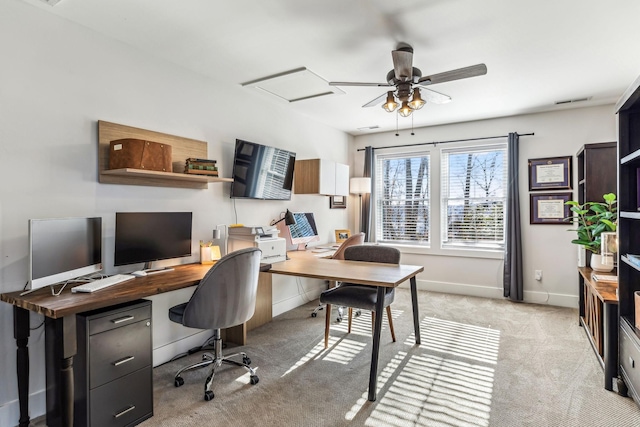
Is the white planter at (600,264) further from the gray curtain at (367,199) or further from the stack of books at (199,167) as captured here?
the stack of books at (199,167)

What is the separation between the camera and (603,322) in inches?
103

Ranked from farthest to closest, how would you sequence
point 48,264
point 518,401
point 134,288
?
point 518,401 → point 134,288 → point 48,264

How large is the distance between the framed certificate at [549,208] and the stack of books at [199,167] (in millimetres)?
4037

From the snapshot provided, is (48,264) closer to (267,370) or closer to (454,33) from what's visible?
(267,370)

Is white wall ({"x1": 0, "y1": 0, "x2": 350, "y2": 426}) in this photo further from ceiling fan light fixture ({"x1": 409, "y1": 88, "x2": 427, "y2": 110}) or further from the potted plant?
the potted plant

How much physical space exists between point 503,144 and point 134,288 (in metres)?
4.78

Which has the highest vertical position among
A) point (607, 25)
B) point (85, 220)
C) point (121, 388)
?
point (607, 25)

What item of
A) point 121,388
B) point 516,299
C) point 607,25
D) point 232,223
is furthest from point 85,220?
point 516,299

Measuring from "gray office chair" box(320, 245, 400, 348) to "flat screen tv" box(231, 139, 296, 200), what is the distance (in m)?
1.15

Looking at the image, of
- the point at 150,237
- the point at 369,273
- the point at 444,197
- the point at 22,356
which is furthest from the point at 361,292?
the point at 444,197

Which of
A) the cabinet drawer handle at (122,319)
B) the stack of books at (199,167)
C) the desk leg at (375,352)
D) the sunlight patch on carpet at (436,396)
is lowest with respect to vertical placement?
the sunlight patch on carpet at (436,396)

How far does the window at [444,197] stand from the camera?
4.98m

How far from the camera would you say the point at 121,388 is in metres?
1.97

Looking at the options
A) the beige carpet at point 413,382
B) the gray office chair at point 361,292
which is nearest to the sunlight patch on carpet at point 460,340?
the beige carpet at point 413,382
